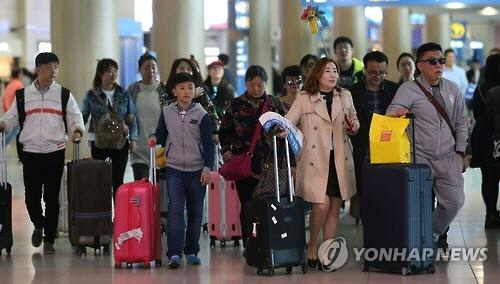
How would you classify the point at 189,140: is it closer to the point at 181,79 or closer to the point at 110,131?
the point at 181,79

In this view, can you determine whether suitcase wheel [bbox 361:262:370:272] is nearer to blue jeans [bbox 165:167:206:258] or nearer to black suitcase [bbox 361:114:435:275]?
black suitcase [bbox 361:114:435:275]

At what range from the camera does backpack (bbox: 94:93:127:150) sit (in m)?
12.4

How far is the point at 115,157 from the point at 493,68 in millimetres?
3830

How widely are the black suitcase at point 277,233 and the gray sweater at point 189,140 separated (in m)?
0.77

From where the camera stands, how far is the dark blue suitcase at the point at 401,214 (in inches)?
383

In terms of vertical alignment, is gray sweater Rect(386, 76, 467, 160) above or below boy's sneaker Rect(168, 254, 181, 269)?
above

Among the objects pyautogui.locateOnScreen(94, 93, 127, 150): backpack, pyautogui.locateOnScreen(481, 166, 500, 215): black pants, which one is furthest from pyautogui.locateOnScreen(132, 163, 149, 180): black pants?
pyautogui.locateOnScreen(481, 166, 500, 215): black pants

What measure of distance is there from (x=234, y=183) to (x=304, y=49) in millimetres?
23555

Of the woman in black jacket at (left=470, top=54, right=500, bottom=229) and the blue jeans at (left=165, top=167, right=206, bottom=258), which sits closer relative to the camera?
the blue jeans at (left=165, top=167, right=206, bottom=258)

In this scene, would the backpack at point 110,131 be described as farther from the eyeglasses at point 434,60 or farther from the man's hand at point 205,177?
the eyeglasses at point 434,60

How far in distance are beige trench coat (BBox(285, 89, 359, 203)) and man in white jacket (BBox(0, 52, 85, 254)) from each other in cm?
232

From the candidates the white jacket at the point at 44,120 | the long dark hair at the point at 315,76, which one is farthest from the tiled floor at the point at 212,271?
the long dark hair at the point at 315,76

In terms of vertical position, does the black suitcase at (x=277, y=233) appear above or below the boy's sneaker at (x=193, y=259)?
above

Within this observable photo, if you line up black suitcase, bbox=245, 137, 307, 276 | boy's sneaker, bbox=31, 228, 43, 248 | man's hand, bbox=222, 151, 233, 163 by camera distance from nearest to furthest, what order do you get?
1. black suitcase, bbox=245, 137, 307, 276
2. man's hand, bbox=222, 151, 233, 163
3. boy's sneaker, bbox=31, 228, 43, 248
